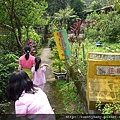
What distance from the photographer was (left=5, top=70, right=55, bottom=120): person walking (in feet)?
6.77

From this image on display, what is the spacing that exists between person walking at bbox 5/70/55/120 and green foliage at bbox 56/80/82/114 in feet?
8.05

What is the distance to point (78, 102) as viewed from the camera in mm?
4922

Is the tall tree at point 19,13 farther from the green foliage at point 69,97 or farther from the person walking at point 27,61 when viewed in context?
the person walking at point 27,61

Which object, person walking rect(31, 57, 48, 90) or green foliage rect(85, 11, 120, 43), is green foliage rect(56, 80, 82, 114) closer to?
person walking rect(31, 57, 48, 90)

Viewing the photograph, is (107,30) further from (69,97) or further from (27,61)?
(27,61)

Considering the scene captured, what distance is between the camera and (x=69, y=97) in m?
5.27

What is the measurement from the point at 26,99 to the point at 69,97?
10.8 feet

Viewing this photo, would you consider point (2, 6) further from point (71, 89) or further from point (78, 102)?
point (78, 102)

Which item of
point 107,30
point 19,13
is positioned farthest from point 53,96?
point 107,30

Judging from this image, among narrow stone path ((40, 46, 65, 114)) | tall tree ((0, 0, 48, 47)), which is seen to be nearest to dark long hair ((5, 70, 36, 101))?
narrow stone path ((40, 46, 65, 114))

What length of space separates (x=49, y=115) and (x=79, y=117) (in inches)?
84.9

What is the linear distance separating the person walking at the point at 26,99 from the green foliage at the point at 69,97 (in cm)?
245

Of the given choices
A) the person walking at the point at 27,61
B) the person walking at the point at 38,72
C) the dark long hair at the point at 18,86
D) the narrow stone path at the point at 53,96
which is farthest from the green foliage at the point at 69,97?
the dark long hair at the point at 18,86

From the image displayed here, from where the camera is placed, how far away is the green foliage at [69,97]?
4.57 m
